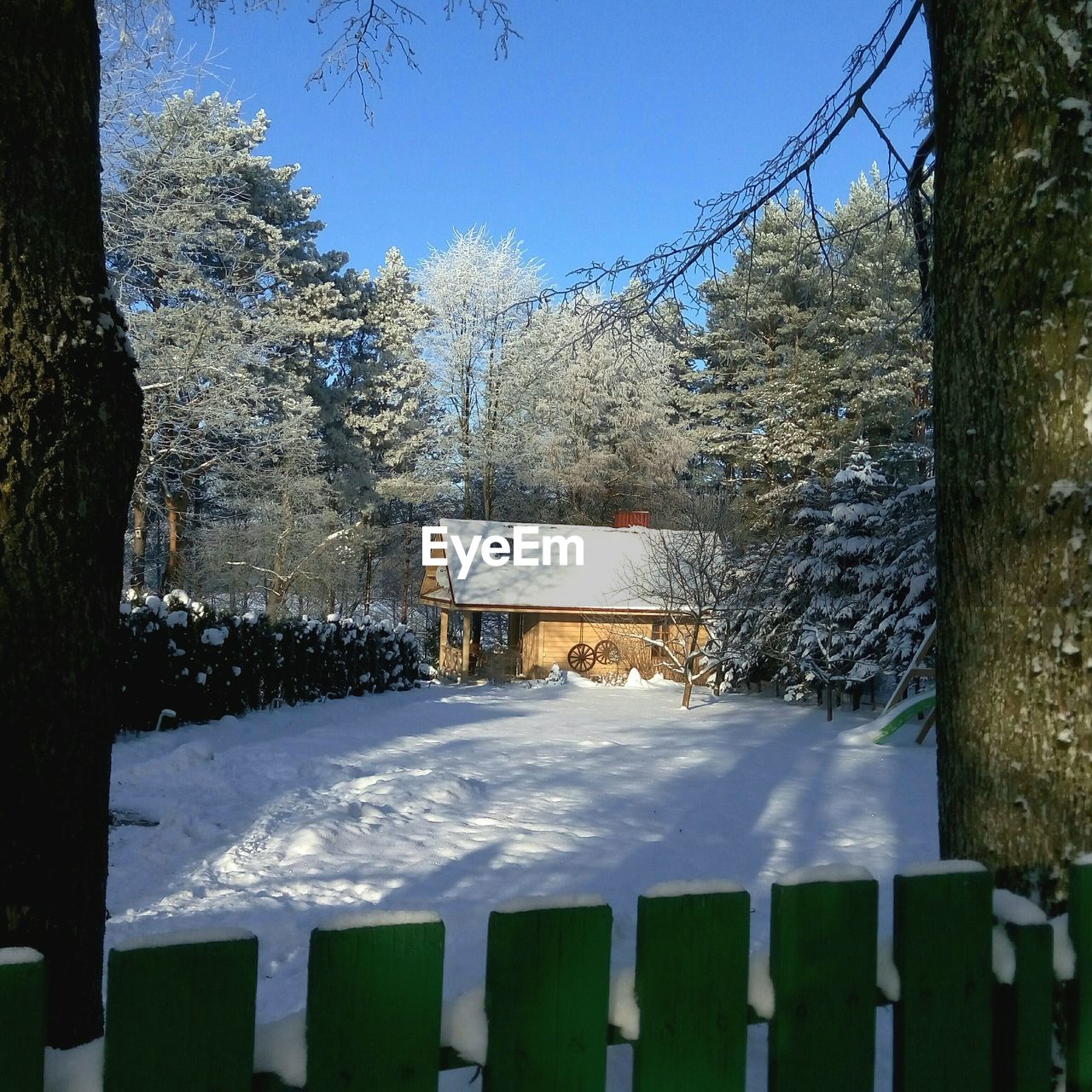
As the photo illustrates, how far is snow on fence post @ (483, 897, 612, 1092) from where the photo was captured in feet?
4.00

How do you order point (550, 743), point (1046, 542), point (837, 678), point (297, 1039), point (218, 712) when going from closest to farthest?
point (297, 1039) → point (1046, 542) → point (550, 743) → point (218, 712) → point (837, 678)

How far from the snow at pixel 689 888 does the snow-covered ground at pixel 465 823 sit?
858mm

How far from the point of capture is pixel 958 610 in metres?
2.04

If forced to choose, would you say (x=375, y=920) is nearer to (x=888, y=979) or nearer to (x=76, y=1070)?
(x=76, y=1070)

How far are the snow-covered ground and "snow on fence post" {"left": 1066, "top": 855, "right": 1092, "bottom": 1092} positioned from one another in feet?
3.59

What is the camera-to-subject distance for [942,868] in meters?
1.48

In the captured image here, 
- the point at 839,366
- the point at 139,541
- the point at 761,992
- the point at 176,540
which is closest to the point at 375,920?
the point at 761,992

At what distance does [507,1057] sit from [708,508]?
2061 centimetres

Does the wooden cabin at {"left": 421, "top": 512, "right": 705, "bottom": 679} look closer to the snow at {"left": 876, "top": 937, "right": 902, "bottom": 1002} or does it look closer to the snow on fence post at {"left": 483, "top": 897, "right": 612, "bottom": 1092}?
the snow at {"left": 876, "top": 937, "right": 902, "bottom": 1002}

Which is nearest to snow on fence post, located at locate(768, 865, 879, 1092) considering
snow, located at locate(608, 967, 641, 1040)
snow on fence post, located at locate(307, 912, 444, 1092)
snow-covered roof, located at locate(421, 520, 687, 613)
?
snow, located at locate(608, 967, 641, 1040)

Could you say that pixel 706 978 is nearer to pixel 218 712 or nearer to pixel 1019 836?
pixel 1019 836

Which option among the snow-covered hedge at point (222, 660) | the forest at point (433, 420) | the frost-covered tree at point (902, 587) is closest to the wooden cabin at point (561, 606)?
the forest at point (433, 420)

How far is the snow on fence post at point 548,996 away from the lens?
1.22 meters

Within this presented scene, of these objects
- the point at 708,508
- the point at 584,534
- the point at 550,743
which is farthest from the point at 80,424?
the point at 584,534
